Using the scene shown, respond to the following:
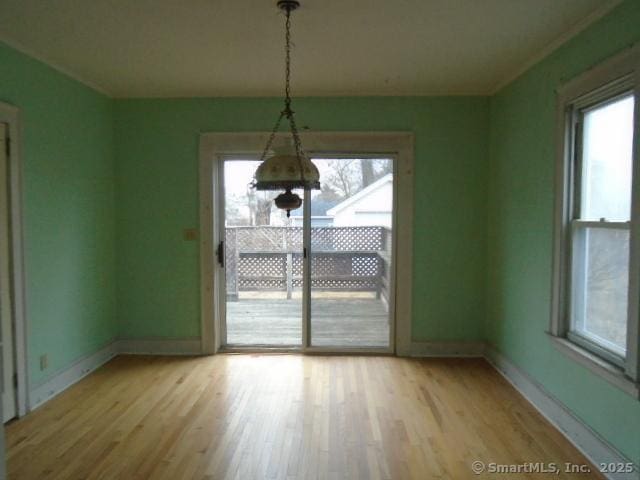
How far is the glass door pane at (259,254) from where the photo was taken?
14.4 ft

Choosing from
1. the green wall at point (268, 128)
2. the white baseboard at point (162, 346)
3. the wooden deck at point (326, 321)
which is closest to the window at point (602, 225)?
the green wall at point (268, 128)

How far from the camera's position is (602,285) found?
255 centimetres

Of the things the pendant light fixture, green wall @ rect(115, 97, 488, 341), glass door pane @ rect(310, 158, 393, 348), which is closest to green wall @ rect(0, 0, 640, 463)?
green wall @ rect(115, 97, 488, 341)

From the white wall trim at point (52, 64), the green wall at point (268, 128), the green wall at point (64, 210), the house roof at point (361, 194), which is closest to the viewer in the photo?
the white wall trim at point (52, 64)

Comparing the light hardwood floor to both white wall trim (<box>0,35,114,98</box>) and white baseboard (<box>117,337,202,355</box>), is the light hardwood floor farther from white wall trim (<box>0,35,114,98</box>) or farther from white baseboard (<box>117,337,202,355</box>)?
white wall trim (<box>0,35,114,98</box>)

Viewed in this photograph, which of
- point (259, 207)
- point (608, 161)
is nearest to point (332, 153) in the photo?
point (259, 207)

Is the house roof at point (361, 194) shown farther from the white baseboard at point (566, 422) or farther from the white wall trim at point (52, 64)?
the white wall trim at point (52, 64)

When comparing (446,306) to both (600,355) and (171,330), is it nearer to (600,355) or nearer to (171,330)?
(600,355)

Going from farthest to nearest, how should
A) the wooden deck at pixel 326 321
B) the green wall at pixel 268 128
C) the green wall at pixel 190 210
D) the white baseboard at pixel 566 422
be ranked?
1. the wooden deck at pixel 326 321
2. the green wall at pixel 268 128
3. the green wall at pixel 190 210
4. the white baseboard at pixel 566 422

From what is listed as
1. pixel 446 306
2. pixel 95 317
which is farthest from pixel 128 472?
pixel 446 306

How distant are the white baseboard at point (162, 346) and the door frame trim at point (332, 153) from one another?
0.10 metres

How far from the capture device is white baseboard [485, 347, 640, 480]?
7.63ft

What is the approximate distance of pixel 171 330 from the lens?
14.3 ft

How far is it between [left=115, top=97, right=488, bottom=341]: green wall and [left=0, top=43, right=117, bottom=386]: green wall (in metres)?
0.22
